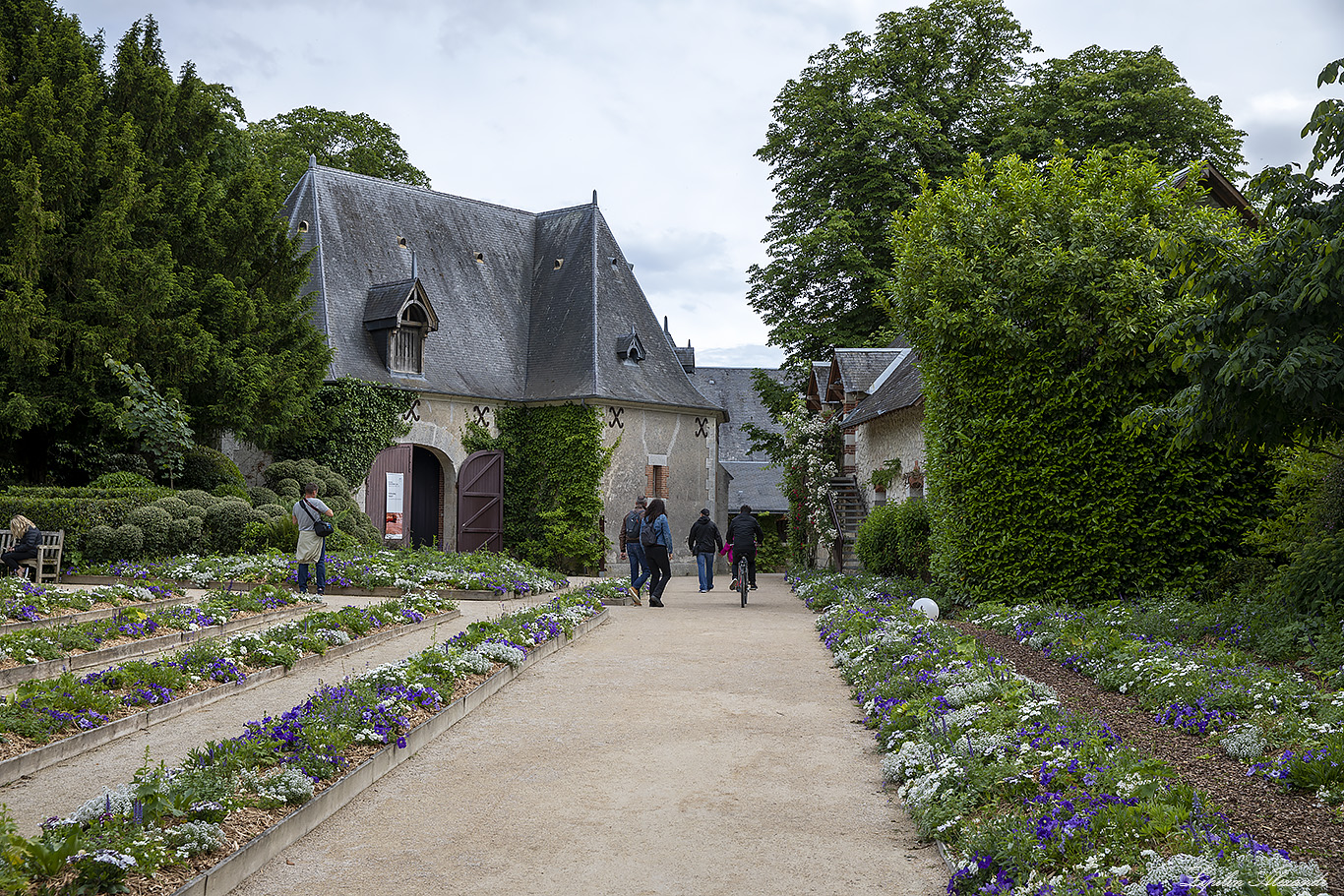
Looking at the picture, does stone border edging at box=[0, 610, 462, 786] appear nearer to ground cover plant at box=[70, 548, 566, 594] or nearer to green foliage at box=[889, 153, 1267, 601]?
ground cover plant at box=[70, 548, 566, 594]

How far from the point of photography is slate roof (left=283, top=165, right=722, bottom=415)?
75.6 feet

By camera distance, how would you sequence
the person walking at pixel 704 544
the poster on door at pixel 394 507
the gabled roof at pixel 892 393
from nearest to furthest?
the gabled roof at pixel 892 393
the person walking at pixel 704 544
the poster on door at pixel 394 507

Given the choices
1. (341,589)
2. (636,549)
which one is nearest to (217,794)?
(341,589)

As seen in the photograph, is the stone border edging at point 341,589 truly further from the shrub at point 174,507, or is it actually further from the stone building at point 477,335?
the stone building at point 477,335

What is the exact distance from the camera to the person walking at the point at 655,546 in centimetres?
1415

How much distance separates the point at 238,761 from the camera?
4.32 meters

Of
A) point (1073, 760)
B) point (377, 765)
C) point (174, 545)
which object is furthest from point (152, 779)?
point (174, 545)

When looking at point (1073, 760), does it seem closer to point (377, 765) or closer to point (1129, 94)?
point (377, 765)

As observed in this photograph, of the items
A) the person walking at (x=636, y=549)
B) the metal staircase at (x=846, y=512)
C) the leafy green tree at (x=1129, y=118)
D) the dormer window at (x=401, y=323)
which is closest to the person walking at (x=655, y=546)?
the person walking at (x=636, y=549)

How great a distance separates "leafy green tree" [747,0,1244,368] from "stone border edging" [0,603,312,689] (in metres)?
17.9

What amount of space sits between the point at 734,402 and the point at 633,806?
117 ft

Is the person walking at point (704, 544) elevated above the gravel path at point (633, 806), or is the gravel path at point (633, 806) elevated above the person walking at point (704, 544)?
the person walking at point (704, 544)

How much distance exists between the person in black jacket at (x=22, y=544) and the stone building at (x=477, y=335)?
8.87 metres

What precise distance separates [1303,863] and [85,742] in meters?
5.50
